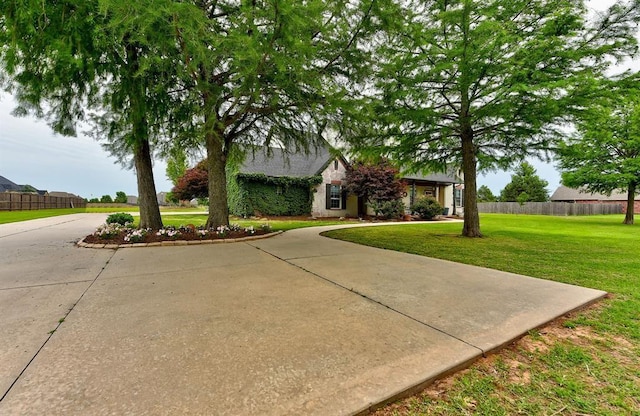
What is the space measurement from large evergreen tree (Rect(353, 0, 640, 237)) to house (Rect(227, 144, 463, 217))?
8.79m

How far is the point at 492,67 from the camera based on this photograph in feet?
21.8

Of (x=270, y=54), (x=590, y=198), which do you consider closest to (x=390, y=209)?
(x=270, y=54)

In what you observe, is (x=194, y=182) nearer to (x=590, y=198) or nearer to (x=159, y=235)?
(x=159, y=235)

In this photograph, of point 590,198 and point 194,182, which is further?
point 590,198

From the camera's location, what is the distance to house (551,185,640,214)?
37188 mm

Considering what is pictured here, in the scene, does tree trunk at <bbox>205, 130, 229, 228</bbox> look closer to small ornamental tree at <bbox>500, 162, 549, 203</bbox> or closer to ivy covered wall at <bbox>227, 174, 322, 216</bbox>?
ivy covered wall at <bbox>227, 174, 322, 216</bbox>

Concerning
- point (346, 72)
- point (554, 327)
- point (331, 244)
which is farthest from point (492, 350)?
point (346, 72)

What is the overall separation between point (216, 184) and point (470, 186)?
8347mm

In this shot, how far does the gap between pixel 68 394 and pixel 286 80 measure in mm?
4986

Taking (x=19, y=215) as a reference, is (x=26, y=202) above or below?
above

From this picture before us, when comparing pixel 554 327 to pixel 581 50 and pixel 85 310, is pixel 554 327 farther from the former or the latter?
pixel 581 50

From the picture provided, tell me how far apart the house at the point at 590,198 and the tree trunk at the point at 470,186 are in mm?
36871

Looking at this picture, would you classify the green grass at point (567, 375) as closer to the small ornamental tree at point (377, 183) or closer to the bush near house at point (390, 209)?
the bush near house at point (390, 209)

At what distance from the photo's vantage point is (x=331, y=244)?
7645 mm
